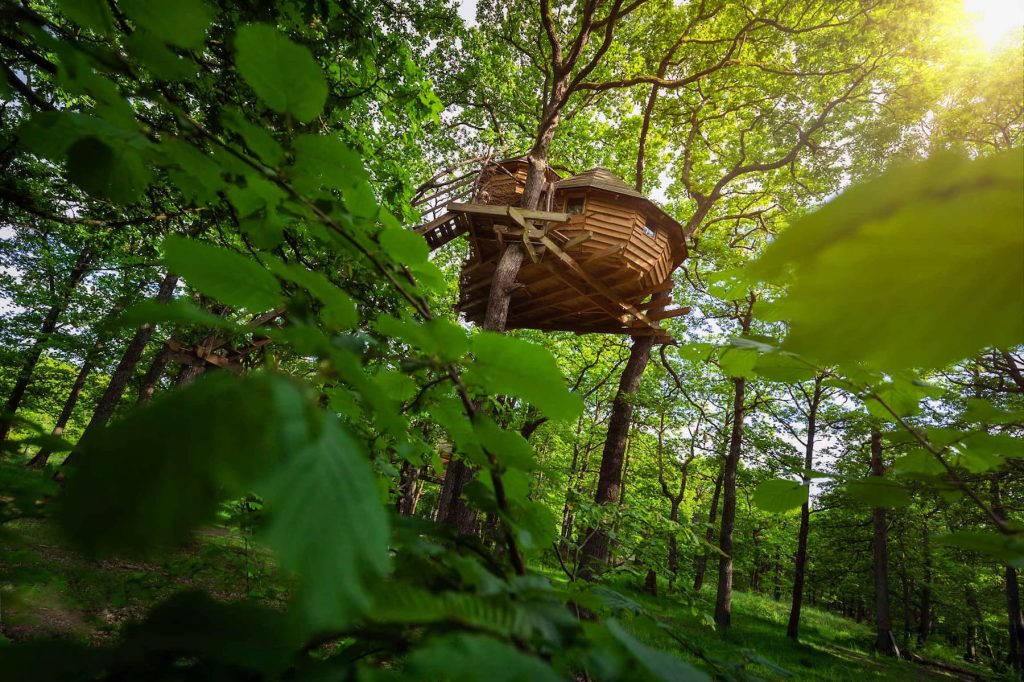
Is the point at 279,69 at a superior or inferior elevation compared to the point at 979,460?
superior

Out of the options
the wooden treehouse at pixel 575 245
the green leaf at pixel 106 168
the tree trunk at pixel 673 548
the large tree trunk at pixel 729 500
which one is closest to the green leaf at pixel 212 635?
the green leaf at pixel 106 168

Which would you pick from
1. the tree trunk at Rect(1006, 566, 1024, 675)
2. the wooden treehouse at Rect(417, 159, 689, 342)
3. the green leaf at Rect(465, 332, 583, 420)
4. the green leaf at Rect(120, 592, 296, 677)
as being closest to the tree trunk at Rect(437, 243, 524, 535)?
the wooden treehouse at Rect(417, 159, 689, 342)

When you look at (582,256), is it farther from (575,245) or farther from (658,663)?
(658,663)

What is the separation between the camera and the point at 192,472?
286mm

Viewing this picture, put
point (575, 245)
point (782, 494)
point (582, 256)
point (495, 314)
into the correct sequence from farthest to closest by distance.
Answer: point (582, 256), point (575, 245), point (495, 314), point (782, 494)

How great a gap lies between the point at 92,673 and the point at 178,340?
10.6 m

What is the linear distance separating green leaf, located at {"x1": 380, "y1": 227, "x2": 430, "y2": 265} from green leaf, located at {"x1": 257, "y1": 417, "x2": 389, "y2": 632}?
16.7 inches

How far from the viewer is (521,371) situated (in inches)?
23.2

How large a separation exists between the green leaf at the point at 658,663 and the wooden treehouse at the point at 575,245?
607cm

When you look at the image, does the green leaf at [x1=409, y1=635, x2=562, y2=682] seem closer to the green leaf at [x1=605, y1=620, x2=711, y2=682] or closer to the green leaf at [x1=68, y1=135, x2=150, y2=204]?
the green leaf at [x1=605, y1=620, x2=711, y2=682]

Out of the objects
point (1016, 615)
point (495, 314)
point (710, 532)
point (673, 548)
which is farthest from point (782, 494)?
point (710, 532)

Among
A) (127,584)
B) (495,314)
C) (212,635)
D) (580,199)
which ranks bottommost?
(127,584)

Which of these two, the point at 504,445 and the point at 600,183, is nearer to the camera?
the point at 504,445

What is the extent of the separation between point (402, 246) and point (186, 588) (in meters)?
0.48
